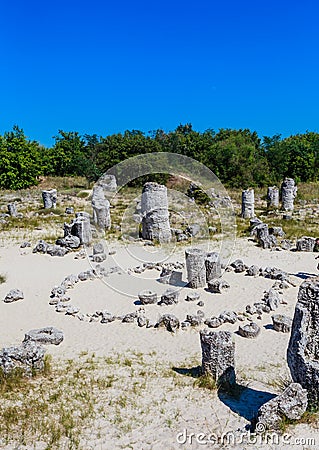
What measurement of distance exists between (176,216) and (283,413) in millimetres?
21943

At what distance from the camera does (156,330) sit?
10.2 meters

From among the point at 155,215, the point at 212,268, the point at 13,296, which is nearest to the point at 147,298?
the point at 212,268

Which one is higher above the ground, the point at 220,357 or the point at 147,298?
the point at 147,298

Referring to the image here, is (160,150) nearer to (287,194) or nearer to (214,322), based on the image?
(287,194)

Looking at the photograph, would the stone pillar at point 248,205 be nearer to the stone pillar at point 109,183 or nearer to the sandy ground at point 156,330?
the sandy ground at point 156,330

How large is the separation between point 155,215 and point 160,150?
94.5 feet

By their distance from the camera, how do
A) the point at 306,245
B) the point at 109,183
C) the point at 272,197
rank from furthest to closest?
1. the point at 109,183
2. the point at 272,197
3. the point at 306,245

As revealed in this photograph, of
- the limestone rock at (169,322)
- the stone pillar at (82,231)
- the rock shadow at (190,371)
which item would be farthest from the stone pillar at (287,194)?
the rock shadow at (190,371)

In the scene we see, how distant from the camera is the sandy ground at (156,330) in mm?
6141

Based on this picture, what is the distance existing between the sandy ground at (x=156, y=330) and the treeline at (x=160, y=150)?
25.5 metres

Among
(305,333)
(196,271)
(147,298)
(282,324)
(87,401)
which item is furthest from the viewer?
(196,271)

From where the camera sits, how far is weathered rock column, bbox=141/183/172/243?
65.2ft

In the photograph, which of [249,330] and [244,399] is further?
[249,330]

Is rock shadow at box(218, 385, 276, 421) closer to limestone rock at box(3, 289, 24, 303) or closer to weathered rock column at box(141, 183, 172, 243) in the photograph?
limestone rock at box(3, 289, 24, 303)
